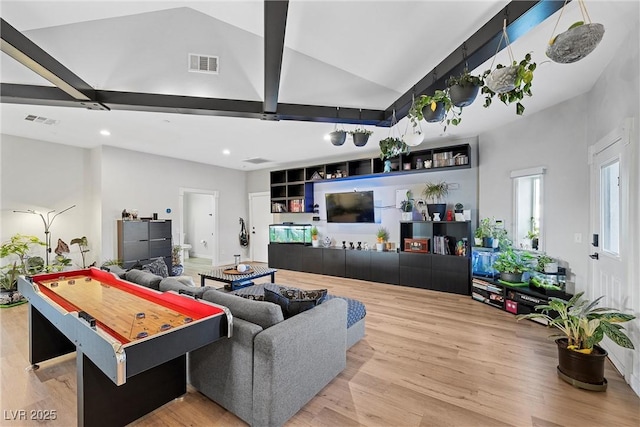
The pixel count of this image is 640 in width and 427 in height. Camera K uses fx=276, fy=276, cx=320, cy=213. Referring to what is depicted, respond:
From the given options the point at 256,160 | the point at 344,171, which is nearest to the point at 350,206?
the point at 344,171

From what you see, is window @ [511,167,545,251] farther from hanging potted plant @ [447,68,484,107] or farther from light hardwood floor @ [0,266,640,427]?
hanging potted plant @ [447,68,484,107]

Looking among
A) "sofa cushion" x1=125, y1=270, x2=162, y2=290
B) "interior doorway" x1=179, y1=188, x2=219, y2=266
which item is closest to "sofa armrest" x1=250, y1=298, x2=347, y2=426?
"sofa cushion" x1=125, y1=270, x2=162, y2=290

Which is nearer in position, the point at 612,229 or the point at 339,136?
the point at 612,229

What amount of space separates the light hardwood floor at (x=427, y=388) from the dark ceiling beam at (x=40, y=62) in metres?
2.69

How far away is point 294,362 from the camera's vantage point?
1850mm

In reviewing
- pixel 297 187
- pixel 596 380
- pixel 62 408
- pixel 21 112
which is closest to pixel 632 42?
pixel 596 380

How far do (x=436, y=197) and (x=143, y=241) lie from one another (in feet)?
19.4

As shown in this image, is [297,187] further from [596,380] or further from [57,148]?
[596,380]

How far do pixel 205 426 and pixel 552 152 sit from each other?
190 inches

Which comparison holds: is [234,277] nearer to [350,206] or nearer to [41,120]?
[350,206]

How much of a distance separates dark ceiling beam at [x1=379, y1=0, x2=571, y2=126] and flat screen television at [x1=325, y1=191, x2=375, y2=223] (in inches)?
123

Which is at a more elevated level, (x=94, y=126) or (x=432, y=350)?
(x=94, y=126)

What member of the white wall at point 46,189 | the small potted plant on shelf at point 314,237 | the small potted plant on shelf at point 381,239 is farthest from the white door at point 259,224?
the white wall at point 46,189

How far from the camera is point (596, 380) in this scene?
216 cm
